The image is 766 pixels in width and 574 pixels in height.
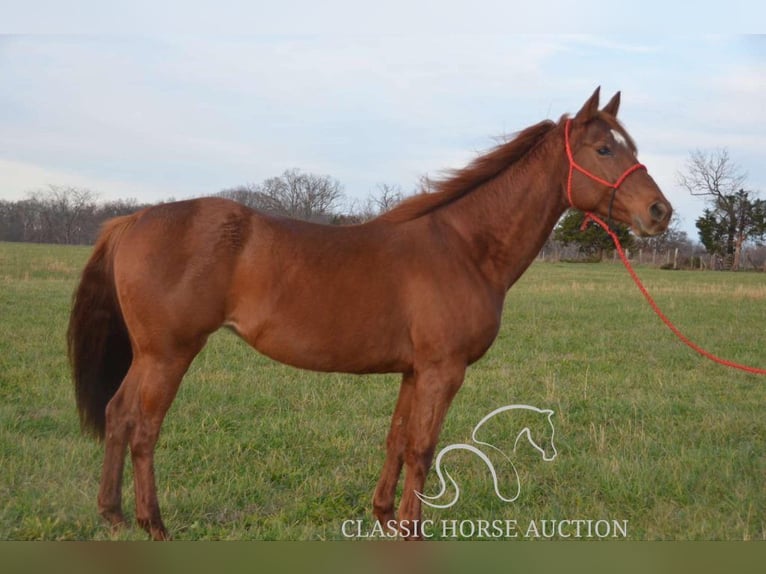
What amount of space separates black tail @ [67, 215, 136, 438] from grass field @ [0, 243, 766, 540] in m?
0.63

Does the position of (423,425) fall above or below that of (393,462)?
above

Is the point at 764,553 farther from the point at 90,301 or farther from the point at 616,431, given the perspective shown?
the point at 90,301

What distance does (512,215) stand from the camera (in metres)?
4.07

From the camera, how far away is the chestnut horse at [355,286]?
3.75 metres

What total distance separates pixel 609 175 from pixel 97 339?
3.59m

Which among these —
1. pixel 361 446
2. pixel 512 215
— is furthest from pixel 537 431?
pixel 512 215

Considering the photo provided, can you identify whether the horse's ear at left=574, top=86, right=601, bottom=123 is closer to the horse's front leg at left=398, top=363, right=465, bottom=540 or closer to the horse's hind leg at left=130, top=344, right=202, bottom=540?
the horse's front leg at left=398, top=363, right=465, bottom=540

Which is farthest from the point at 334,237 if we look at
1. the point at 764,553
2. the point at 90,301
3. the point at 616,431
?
the point at 616,431

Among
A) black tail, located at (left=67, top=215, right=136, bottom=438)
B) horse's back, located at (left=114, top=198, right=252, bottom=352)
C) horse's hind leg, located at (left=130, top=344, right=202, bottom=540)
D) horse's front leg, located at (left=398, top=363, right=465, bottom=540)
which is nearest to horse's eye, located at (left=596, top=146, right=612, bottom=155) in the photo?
horse's front leg, located at (left=398, top=363, right=465, bottom=540)

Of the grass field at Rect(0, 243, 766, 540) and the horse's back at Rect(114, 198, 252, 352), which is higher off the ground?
the horse's back at Rect(114, 198, 252, 352)

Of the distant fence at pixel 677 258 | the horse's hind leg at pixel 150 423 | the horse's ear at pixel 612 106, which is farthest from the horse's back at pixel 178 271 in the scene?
the distant fence at pixel 677 258

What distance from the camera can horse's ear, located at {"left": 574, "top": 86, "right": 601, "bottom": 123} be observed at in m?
3.89

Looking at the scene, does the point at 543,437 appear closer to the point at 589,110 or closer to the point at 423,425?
the point at 423,425

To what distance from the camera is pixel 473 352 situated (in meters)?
3.84
